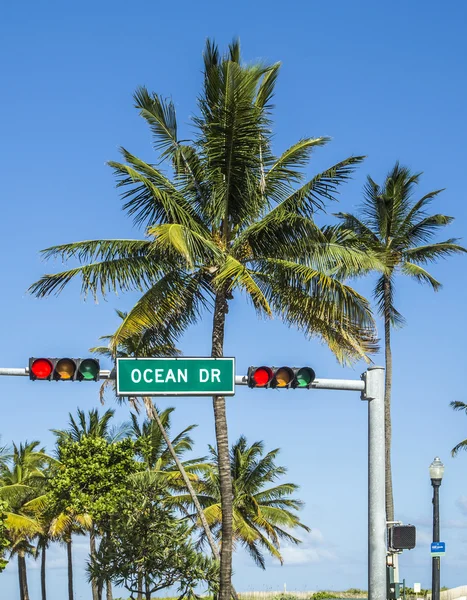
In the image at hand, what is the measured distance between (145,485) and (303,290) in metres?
16.6

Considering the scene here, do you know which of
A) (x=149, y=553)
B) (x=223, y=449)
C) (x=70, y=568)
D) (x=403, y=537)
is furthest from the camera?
(x=70, y=568)

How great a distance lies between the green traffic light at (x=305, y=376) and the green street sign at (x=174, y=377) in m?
0.94

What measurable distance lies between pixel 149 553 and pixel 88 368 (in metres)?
22.8

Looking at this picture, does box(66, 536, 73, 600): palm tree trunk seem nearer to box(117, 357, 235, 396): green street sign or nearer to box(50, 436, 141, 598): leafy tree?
box(50, 436, 141, 598): leafy tree

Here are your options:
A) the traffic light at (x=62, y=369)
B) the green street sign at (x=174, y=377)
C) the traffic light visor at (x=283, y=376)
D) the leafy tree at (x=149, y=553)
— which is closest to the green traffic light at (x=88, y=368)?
the traffic light at (x=62, y=369)

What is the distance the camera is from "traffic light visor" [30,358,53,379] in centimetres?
1523

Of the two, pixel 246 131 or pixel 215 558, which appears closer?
pixel 246 131

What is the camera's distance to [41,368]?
15258mm

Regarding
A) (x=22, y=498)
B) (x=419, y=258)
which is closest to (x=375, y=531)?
(x=419, y=258)

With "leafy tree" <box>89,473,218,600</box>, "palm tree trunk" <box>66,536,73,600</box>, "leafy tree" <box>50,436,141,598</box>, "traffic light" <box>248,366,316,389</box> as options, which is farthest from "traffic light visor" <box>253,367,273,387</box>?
"palm tree trunk" <box>66,536,73,600</box>

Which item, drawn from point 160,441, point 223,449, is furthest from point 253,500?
point 223,449

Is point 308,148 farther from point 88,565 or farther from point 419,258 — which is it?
point 88,565

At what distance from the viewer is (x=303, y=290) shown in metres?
24.7

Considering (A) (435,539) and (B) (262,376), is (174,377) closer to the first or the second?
(B) (262,376)
